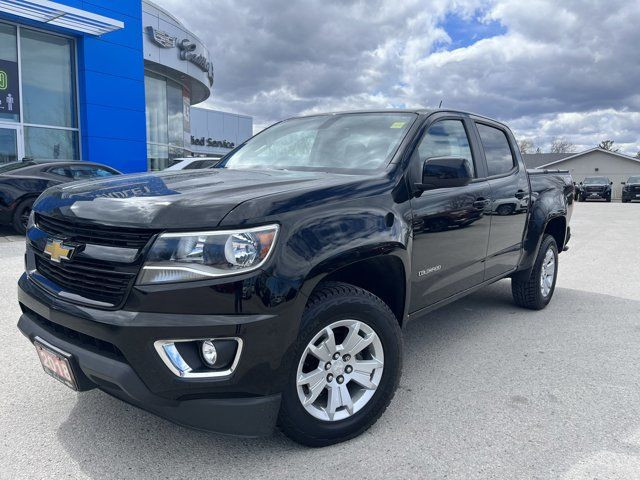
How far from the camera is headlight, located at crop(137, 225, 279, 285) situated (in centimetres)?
212

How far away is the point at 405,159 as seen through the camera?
3127 mm

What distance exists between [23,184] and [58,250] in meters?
7.43

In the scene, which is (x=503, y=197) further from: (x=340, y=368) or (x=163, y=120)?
(x=163, y=120)

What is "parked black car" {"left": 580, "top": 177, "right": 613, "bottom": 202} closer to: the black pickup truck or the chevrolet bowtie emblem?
the black pickup truck

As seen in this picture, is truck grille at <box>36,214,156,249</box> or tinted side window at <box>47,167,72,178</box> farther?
tinted side window at <box>47,167,72,178</box>

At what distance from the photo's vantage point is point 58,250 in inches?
96.2

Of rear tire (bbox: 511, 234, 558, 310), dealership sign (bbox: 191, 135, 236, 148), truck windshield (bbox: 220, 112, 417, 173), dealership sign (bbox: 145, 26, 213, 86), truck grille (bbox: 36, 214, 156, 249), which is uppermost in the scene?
dealership sign (bbox: 145, 26, 213, 86)

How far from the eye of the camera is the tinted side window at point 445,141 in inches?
134

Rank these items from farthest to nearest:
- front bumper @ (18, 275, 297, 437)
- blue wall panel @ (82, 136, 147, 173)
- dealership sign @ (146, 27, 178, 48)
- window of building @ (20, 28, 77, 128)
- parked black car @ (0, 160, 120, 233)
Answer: dealership sign @ (146, 27, 178, 48) < blue wall panel @ (82, 136, 147, 173) < window of building @ (20, 28, 77, 128) < parked black car @ (0, 160, 120, 233) < front bumper @ (18, 275, 297, 437)

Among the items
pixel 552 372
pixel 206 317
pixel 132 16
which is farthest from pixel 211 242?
pixel 132 16

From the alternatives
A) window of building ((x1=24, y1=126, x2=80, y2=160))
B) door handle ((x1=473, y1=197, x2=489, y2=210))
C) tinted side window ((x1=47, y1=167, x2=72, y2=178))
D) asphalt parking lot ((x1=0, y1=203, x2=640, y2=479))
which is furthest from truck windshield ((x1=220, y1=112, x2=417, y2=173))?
window of building ((x1=24, y1=126, x2=80, y2=160))

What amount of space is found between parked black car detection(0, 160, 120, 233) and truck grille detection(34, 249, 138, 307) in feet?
22.9

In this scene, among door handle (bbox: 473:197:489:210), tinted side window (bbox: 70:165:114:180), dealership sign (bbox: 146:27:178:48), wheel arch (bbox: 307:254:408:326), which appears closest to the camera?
wheel arch (bbox: 307:254:408:326)

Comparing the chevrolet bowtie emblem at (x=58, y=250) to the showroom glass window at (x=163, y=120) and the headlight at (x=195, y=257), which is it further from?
the showroom glass window at (x=163, y=120)
